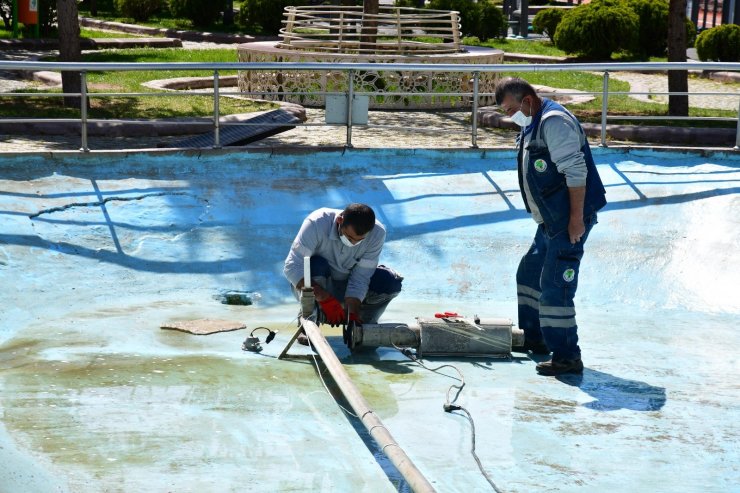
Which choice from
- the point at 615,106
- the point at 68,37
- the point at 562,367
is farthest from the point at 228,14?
the point at 562,367

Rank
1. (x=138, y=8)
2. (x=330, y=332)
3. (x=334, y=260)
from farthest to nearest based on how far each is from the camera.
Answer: (x=138, y=8) → (x=330, y=332) → (x=334, y=260)

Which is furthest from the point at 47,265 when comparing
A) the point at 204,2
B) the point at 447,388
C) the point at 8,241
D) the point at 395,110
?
the point at 204,2

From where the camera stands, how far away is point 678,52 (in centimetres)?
1661

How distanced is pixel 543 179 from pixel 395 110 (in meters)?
11.8

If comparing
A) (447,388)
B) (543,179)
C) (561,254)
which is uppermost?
(543,179)

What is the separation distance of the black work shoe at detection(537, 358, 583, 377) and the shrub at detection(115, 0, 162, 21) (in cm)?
3119

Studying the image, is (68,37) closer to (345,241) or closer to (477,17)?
(345,241)

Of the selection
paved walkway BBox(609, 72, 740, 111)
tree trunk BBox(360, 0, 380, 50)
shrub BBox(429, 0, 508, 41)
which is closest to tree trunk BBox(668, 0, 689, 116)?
paved walkway BBox(609, 72, 740, 111)

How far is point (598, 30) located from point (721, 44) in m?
2.81

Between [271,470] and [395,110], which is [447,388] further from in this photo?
[395,110]

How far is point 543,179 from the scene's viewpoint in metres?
6.65

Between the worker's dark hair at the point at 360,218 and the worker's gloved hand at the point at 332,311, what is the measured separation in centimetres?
48

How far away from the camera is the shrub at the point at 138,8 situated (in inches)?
1402

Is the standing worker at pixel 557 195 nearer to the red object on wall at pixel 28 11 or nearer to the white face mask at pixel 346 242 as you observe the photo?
the white face mask at pixel 346 242
